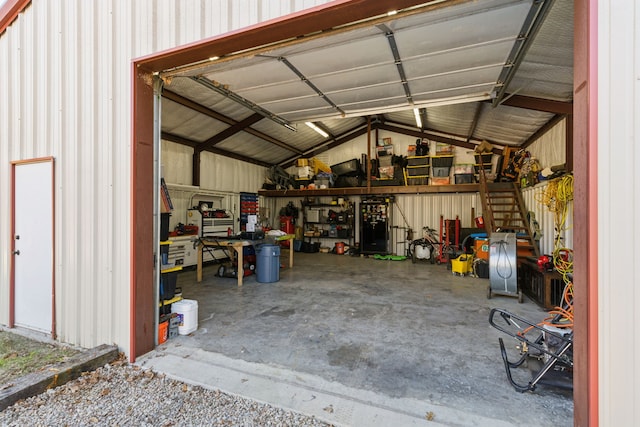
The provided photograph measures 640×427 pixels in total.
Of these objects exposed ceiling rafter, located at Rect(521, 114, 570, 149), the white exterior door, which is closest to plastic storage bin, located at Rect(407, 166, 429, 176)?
exposed ceiling rafter, located at Rect(521, 114, 570, 149)

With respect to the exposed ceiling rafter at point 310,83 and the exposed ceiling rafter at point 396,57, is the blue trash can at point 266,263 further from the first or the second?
the exposed ceiling rafter at point 396,57

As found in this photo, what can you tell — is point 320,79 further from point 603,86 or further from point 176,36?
point 603,86

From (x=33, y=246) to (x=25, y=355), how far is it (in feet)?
3.95

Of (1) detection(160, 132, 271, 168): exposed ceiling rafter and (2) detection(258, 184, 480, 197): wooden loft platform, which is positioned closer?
(1) detection(160, 132, 271, 168): exposed ceiling rafter

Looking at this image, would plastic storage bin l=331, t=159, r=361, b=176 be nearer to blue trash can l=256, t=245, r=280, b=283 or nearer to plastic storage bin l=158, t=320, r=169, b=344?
blue trash can l=256, t=245, r=280, b=283

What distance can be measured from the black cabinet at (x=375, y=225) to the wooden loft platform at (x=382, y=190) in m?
0.54

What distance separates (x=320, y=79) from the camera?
345cm

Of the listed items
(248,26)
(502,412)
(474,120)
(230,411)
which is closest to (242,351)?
(230,411)

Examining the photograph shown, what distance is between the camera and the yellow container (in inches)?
262

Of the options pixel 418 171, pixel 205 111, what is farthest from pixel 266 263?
pixel 418 171

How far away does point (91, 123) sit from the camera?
284 cm

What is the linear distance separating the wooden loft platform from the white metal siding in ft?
23.4

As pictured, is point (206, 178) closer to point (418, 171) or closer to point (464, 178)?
point (418, 171)

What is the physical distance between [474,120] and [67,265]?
8.46 meters
